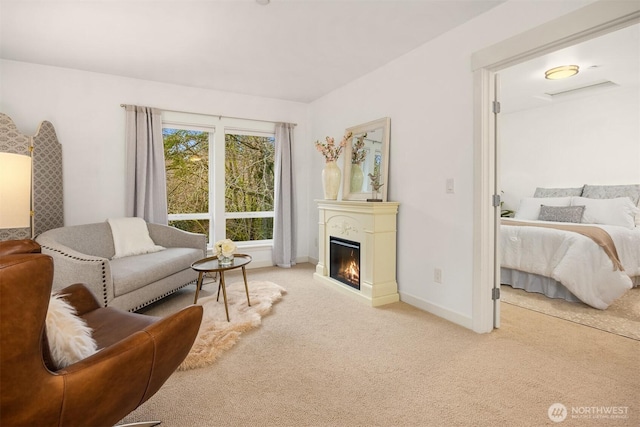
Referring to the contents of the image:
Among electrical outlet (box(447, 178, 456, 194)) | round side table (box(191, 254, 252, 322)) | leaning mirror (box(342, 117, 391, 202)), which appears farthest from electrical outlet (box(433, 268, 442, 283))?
round side table (box(191, 254, 252, 322))

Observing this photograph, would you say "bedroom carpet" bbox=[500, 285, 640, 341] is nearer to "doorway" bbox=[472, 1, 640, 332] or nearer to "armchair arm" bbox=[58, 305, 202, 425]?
"doorway" bbox=[472, 1, 640, 332]

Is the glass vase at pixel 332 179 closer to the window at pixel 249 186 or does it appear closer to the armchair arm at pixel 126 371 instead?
the window at pixel 249 186

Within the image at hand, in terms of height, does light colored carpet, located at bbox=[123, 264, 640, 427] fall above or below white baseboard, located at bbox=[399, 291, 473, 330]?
below

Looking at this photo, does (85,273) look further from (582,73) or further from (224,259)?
(582,73)

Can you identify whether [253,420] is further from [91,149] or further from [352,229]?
[91,149]

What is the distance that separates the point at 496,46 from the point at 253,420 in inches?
114

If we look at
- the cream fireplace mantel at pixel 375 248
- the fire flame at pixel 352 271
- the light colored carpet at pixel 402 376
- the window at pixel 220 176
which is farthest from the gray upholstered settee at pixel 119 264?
the cream fireplace mantel at pixel 375 248

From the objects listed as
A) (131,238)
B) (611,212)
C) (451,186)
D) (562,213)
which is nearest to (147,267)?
(131,238)

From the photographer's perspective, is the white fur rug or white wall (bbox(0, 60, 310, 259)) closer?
the white fur rug

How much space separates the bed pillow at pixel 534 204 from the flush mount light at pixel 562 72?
186 centimetres

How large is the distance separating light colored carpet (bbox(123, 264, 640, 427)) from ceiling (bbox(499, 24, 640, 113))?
2691 mm

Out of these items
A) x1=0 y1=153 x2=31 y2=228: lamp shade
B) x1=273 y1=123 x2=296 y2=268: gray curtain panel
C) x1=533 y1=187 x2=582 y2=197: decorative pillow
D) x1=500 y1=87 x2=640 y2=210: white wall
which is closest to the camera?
x1=0 y1=153 x2=31 y2=228: lamp shade

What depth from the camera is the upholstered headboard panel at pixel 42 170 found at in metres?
3.01

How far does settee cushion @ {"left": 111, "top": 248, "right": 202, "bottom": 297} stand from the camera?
2594 millimetres
